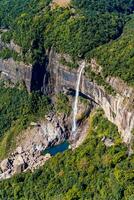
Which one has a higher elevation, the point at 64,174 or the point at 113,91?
the point at 113,91

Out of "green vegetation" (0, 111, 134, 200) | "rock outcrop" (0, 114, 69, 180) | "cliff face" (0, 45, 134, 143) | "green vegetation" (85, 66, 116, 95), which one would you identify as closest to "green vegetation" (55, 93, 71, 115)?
"cliff face" (0, 45, 134, 143)

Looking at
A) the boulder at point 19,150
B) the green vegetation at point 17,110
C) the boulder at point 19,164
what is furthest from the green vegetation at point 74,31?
the boulder at point 19,164

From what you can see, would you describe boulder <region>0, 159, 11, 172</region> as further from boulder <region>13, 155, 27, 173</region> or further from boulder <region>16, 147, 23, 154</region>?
boulder <region>16, 147, 23, 154</region>

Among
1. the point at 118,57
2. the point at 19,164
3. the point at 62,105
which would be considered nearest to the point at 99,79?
the point at 118,57

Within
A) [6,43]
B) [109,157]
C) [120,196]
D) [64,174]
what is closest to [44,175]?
[64,174]

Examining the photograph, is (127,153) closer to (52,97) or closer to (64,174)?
(64,174)

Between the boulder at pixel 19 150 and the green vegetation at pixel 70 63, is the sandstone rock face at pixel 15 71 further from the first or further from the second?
the boulder at pixel 19 150
